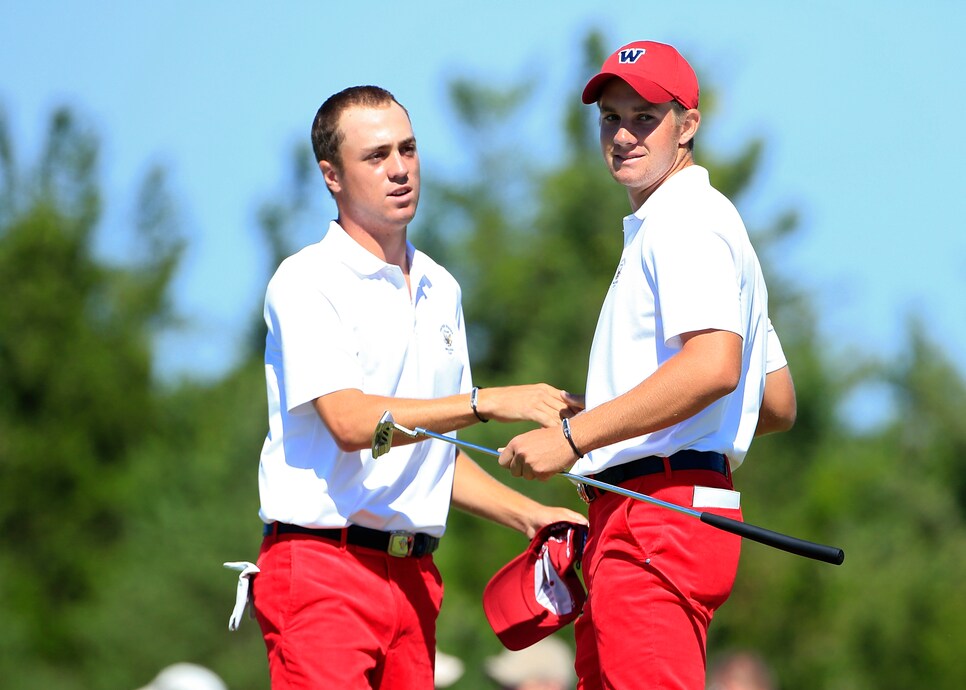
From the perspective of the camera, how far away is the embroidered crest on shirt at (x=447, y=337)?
559cm

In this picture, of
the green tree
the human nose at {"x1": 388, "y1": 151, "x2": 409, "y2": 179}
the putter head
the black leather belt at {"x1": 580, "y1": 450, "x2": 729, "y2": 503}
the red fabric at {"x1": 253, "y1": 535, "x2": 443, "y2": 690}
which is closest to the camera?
the black leather belt at {"x1": 580, "y1": 450, "x2": 729, "y2": 503}

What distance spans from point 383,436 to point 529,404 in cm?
46

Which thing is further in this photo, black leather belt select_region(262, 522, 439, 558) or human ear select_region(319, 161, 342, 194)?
human ear select_region(319, 161, 342, 194)

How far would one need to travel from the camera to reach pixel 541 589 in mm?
5195

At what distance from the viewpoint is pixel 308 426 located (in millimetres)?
5320

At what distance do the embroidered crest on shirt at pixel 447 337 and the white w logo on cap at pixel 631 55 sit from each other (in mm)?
1227

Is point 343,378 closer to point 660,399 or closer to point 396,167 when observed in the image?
point 396,167

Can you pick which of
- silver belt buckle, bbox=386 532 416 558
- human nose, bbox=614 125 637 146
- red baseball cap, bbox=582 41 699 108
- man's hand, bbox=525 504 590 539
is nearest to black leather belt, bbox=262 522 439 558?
silver belt buckle, bbox=386 532 416 558

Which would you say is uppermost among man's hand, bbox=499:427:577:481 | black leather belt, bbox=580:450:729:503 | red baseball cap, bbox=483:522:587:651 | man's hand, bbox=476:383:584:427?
man's hand, bbox=476:383:584:427

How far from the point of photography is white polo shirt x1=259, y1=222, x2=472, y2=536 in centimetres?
520

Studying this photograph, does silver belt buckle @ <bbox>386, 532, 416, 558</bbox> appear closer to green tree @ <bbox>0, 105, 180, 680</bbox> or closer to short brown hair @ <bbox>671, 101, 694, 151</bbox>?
short brown hair @ <bbox>671, 101, 694, 151</bbox>

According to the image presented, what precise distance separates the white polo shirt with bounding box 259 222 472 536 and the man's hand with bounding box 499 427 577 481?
761mm

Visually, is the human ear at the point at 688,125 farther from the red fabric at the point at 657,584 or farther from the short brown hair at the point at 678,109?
the red fabric at the point at 657,584

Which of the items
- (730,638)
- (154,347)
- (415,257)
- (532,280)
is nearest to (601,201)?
(532,280)
